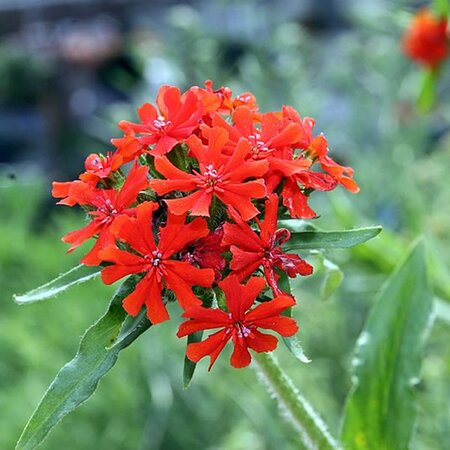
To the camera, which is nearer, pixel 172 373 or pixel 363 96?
pixel 172 373

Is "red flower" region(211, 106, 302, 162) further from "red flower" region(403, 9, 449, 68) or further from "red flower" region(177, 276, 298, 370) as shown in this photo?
"red flower" region(403, 9, 449, 68)

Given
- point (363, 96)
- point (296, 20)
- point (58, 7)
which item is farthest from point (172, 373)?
point (58, 7)

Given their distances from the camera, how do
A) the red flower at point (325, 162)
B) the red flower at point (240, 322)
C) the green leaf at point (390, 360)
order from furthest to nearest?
the green leaf at point (390, 360) → the red flower at point (325, 162) → the red flower at point (240, 322)

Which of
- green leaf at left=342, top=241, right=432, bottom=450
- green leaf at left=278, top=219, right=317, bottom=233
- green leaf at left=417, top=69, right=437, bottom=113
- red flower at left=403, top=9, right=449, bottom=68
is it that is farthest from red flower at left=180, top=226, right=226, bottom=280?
red flower at left=403, top=9, right=449, bottom=68

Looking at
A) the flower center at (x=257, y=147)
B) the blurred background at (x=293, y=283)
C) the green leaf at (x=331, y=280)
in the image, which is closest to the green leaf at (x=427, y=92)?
the blurred background at (x=293, y=283)

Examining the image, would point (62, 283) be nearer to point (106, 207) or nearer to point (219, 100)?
point (106, 207)

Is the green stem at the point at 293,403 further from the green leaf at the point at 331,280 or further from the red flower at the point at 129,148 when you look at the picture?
the red flower at the point at 129,148

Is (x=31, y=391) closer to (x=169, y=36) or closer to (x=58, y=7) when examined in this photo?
(x=169, y=36)
